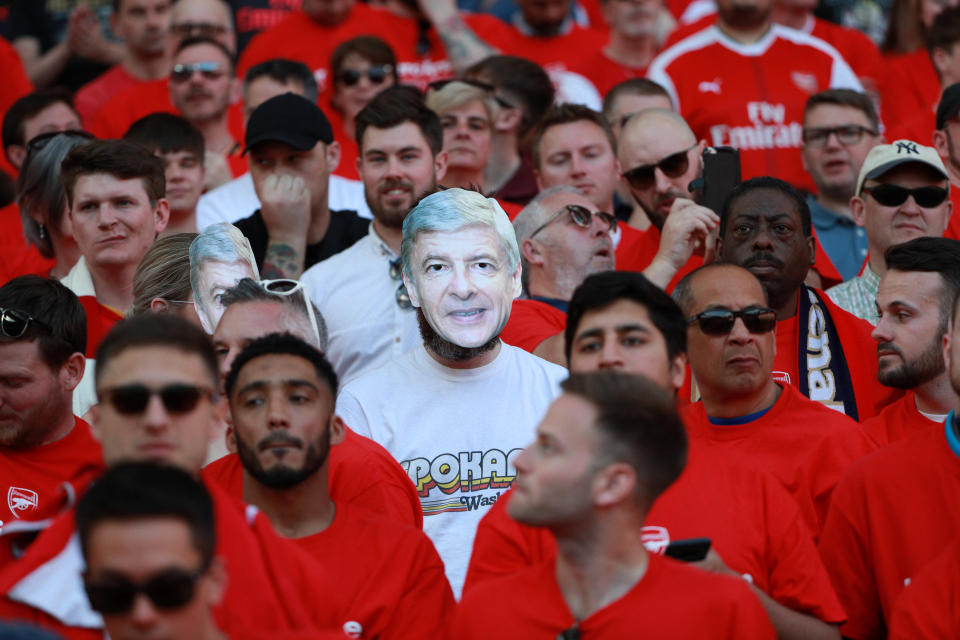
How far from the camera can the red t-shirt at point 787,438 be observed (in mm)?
4844

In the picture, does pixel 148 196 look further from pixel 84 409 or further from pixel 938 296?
pixel 938 296

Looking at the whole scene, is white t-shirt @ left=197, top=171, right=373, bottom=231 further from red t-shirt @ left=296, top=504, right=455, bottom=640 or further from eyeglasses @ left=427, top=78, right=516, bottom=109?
red t-shirt @ left=296, top=504, right=455, bottom=640

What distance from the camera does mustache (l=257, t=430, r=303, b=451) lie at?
4344mm

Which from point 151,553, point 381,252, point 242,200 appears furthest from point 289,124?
point 151,553

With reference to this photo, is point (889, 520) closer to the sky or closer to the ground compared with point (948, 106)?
closer to the ground

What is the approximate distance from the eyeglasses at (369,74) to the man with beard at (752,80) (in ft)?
5.62

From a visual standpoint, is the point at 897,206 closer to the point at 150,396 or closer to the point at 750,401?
the point at 750,401

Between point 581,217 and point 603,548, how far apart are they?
3.14 meters

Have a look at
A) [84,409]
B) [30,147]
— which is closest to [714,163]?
[84,409]

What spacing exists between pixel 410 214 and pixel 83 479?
5.92 feet

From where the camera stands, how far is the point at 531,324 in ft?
20.5

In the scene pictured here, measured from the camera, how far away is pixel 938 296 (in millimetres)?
5434

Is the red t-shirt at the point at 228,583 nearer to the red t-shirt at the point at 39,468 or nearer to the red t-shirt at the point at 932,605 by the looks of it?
the red t-shirt at the point at 39,468

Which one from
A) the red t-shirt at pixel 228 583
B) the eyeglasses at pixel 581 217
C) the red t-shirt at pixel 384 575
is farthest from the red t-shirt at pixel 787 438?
the eyeglasses at pixel 581 217
